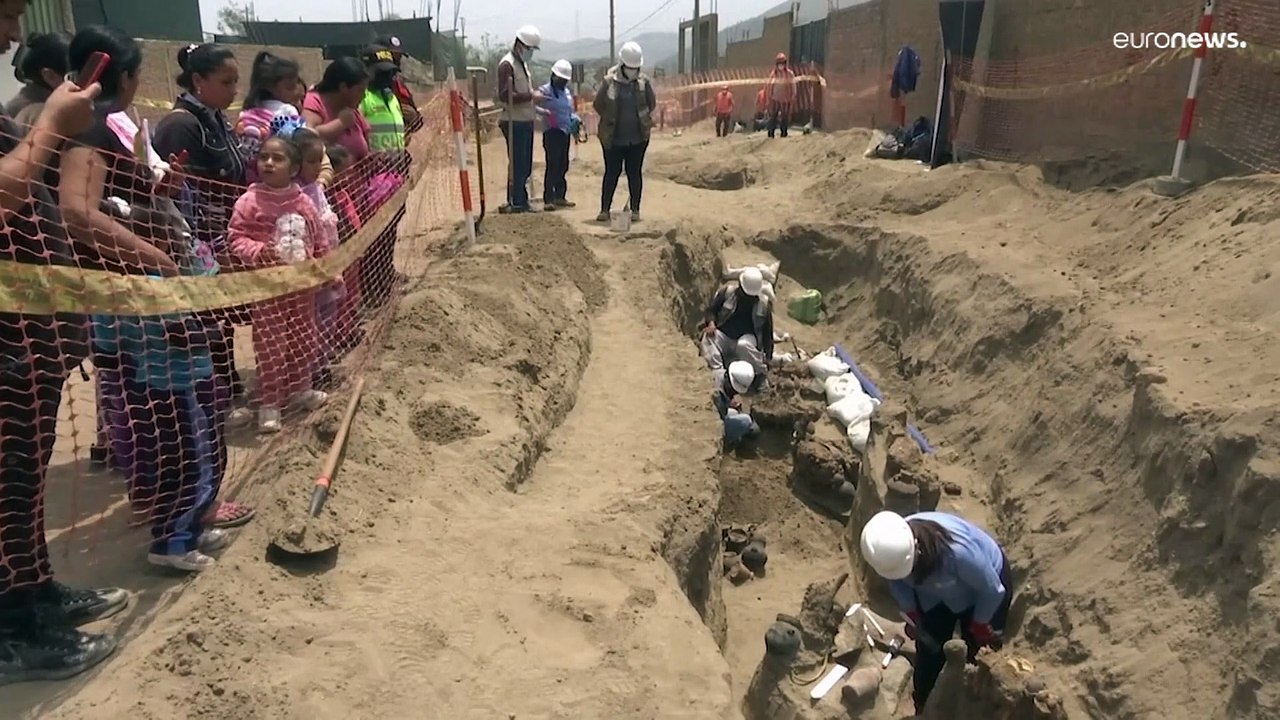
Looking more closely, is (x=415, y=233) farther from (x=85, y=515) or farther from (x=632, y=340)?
(x=85, y=515)

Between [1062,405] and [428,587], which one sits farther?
[1062,405]

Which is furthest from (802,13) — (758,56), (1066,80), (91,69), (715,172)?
(91,69)

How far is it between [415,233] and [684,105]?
18.3 meters

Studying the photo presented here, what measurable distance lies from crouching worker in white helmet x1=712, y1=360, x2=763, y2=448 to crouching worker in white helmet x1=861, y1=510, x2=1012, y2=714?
8.33 feet

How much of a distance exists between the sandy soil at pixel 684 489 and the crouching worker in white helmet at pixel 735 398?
247 mm

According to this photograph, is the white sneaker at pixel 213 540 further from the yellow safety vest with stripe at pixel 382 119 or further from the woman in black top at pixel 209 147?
the yellow safety vest with stripe at pixel 382 119

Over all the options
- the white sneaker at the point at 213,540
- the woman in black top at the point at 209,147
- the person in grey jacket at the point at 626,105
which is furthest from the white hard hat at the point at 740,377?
the white sneaker at the point at 213,540

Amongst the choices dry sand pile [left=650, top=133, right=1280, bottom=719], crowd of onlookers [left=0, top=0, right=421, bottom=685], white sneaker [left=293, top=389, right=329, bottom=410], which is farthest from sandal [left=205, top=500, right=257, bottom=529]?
dry sand pile [left=650, top=133, right=1280, bottom=719]

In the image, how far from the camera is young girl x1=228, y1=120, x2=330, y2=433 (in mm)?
4059

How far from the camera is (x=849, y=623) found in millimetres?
4461

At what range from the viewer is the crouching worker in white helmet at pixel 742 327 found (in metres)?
7.63

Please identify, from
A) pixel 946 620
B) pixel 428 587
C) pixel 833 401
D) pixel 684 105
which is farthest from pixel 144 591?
pixel 684 105

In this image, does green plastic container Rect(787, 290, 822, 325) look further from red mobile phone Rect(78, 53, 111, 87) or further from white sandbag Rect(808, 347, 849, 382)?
red mobile phone Rect(78, 53, 111, 87)

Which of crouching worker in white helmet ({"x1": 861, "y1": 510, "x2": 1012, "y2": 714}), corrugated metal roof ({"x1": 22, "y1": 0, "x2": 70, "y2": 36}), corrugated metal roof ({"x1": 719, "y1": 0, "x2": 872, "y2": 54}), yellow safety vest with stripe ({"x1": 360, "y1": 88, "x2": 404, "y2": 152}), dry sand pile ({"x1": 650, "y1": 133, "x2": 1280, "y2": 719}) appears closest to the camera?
dry sand pile ({"x1": 650, "y1": 133, "x2": 1280, "y2": 719})
